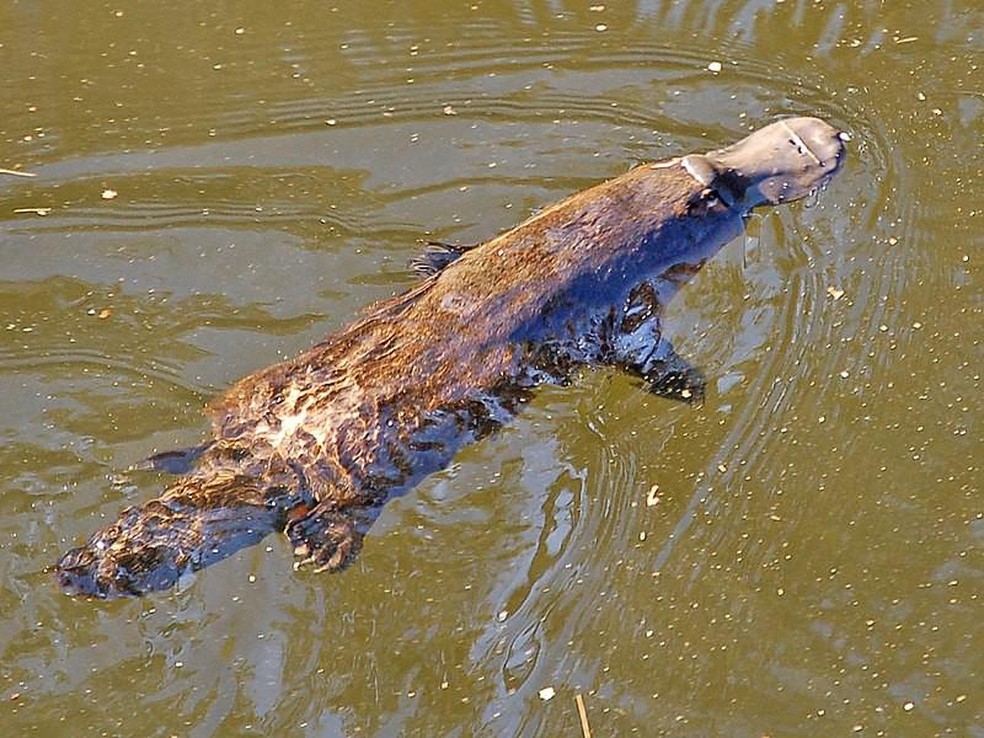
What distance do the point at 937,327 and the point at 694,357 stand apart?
3.16ft

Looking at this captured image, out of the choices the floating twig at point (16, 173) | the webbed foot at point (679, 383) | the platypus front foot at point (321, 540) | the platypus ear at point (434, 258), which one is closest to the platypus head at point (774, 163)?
the webbed foot at point (679, 383)

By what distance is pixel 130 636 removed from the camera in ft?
12.9

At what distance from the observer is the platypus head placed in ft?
16.6

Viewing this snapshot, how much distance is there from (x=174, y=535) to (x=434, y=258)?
58.4 inches

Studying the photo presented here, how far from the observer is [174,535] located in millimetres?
4023

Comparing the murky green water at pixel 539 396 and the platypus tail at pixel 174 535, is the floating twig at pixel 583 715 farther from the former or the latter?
the platypus tail at pixel 174 535

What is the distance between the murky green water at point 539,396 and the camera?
3965 millimetres

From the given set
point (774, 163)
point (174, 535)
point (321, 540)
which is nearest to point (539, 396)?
Result: point (321, 540)

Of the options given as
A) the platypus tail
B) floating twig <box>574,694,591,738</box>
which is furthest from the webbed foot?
the platypus tail

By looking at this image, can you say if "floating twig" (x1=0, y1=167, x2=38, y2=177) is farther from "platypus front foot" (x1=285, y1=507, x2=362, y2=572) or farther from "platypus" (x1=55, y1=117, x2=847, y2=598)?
"platypus front foot" (x1=285, y1=507, x2=362, y2=572)

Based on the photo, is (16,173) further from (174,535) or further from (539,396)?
(539,396)

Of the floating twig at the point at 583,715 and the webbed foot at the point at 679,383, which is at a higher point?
the webbed foot at the point at 679,383

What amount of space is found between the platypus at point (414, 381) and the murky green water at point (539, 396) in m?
0.11

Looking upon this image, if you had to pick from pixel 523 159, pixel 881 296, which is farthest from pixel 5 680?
pixel 881 296
